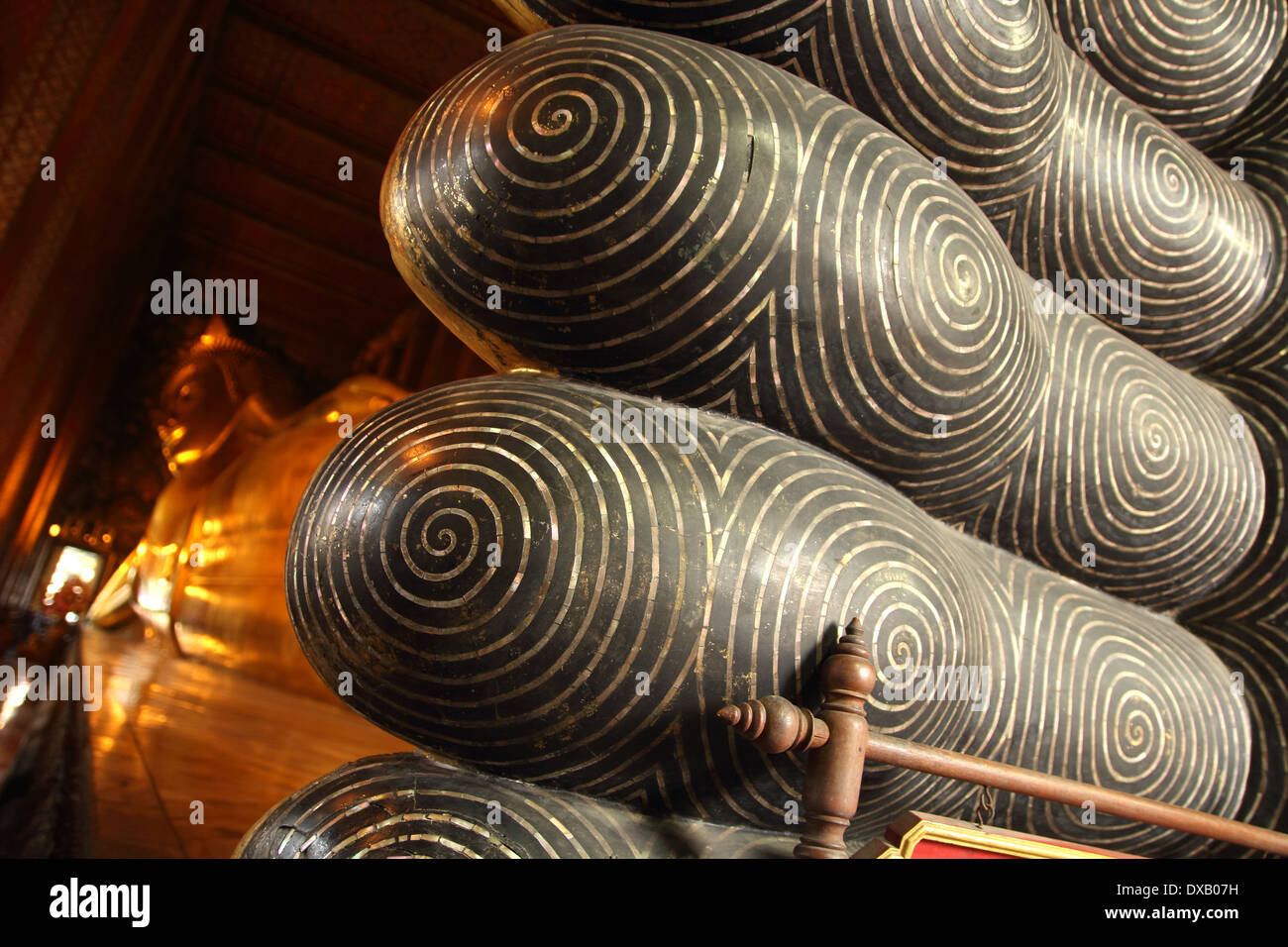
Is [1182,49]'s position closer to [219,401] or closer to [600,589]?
[600,589]

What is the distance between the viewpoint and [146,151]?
155 inches

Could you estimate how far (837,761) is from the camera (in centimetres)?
79

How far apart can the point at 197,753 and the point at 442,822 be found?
2.91 feet

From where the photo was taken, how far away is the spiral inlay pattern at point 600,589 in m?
0.83

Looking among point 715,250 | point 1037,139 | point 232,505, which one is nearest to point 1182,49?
point 1037,139

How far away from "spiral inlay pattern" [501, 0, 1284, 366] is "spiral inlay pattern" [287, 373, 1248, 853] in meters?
0.52

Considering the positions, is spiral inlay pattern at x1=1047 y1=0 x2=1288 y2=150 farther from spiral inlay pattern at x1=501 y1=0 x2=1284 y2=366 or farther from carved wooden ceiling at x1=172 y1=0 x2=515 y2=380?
carved wooden ceiling at x1=172 y1=0 x2=515 y2=380

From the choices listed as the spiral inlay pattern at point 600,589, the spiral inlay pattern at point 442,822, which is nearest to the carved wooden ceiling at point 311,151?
the spiral inlay pattern at point 600,589

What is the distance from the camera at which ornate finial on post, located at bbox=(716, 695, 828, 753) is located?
751 millimetres

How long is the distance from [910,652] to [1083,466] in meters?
0.56

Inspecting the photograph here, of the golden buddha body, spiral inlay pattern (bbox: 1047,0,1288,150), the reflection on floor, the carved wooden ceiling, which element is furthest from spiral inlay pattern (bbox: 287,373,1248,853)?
the carved wooden ceiling

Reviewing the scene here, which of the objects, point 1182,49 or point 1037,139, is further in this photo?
point 1182,49

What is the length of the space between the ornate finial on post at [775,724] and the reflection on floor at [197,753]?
62 centimetres

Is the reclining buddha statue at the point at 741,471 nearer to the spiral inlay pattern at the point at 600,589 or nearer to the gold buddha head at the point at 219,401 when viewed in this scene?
the spiral inlay pattern at the point at 600,589
